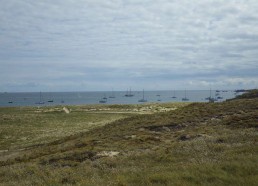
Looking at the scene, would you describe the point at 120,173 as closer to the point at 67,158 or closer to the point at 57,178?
the point at 57,178

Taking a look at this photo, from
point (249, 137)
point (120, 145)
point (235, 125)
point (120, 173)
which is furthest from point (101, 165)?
point (235, 125)

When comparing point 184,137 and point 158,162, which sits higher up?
point 184,137

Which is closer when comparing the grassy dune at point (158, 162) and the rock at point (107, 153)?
the grassy dune at point (158, 162)

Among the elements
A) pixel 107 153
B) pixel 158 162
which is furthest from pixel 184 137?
pixel 158 162

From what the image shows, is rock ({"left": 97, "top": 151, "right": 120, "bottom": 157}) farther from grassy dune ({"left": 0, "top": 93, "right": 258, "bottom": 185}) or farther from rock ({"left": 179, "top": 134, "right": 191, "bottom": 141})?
rock ({"left": 179, "top": 134, "right": 191, "bottom": 141})

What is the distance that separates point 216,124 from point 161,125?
542 cm

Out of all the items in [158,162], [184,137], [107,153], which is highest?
[184,137]

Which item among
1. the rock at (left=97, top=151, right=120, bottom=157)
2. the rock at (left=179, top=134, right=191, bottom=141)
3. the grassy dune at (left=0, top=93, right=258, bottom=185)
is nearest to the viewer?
the grassy dune at (left=0, top=93, right=258, bottom=185)

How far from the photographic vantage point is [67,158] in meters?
21.8

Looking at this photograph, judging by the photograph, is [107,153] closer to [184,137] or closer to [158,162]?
[158,162]

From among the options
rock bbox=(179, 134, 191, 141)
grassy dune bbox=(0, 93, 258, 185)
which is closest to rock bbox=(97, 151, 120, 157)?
grassy dune bbox=(0, 93, 258, 185)

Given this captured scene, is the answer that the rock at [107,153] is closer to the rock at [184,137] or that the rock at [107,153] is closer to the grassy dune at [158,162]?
the grassy dune at [158,162]

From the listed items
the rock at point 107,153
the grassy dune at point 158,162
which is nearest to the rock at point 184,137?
the grassy dune at point 158,162

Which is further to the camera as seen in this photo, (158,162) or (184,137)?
(184,137)
